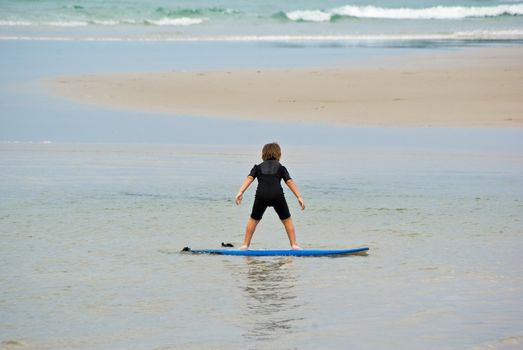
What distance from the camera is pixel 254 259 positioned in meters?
9.50

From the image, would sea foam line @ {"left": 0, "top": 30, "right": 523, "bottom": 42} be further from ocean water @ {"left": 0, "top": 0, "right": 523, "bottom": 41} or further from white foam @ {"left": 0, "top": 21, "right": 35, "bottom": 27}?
white foam @ {"left": 0, "top": 21, "right": 35, "bottom": 27}

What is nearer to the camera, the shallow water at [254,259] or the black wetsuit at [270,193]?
the shallow water at [254,259]

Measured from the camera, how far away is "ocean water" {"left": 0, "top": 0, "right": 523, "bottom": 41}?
48.2 metres

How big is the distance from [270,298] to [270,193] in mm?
2325

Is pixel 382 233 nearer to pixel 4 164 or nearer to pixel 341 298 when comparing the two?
pixel 341 298

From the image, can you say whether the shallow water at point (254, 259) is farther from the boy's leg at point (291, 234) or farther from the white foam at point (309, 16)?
the white foam at point (309, 16)

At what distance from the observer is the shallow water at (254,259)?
23.2ft

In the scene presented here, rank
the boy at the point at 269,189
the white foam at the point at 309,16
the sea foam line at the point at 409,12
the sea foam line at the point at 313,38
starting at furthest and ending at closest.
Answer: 1. the sea foam line at the point at 409,12
2. the white foam at the point at 309,16
3. the sea foam line at the point at 313,38
4. the boy at the point at 269,189

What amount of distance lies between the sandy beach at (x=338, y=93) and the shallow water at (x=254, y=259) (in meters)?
4.99

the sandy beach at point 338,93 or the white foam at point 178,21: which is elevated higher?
the white foam at point 178,21

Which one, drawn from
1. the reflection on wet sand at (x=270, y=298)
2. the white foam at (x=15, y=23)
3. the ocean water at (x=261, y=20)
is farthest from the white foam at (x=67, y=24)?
the reflection on wet sand at (x=270, y=298)

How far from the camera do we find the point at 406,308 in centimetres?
765

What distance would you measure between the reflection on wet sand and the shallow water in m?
0.02

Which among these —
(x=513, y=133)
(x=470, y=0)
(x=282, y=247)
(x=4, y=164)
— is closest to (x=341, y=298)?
(x=282, y=247)
